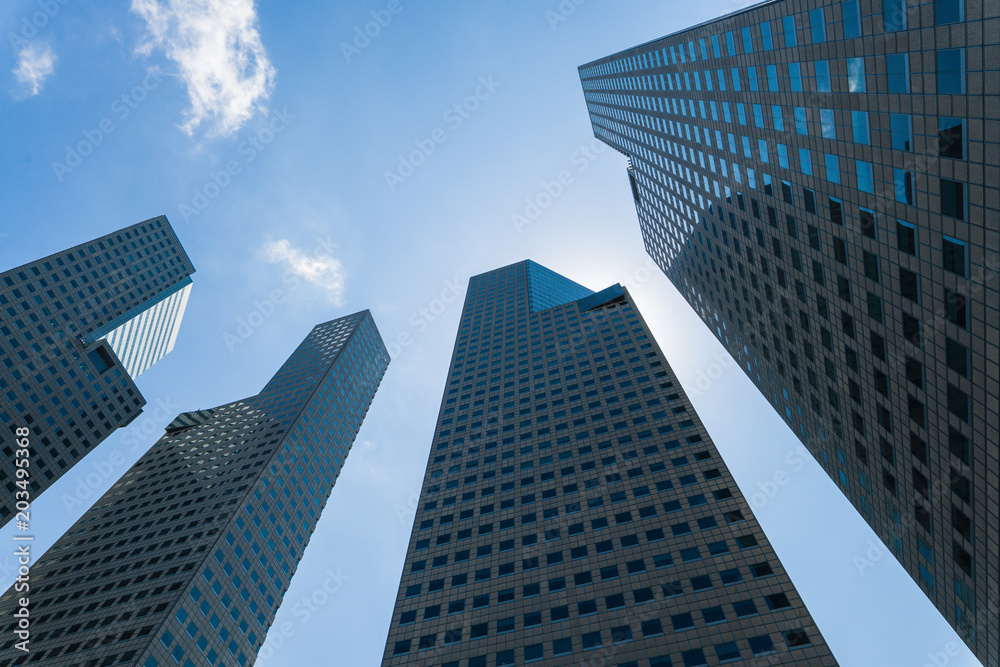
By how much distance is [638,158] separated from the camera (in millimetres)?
96125

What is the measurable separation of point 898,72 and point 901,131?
2.86 m

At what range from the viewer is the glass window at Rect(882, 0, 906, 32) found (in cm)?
2577

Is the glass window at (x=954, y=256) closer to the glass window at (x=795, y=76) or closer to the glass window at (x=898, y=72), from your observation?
the glass window at (x=898, y=72)

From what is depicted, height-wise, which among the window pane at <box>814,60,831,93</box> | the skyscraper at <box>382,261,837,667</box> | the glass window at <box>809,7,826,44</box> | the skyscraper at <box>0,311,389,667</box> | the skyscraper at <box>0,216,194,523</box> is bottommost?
the skyscraper at <box>0,311,389,667</box>

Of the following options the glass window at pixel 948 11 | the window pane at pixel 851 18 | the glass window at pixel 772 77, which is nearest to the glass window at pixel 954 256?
the glass window at pixel 948 11

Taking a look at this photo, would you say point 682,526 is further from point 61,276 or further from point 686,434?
point 61,276

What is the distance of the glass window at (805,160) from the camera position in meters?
37.5

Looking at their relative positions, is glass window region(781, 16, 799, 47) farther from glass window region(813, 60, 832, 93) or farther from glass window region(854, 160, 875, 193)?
glass window region(854, 160, 875, 193)

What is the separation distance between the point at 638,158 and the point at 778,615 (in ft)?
256

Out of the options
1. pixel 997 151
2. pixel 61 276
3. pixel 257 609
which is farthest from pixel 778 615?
pixel 61 276

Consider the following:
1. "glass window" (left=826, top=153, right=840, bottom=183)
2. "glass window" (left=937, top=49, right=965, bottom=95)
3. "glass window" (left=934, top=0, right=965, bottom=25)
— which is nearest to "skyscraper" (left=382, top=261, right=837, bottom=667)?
"glass window" (left=826, top=153, right=840, bottom=183)

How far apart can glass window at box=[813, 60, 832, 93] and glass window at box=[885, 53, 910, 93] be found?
573 centimetres

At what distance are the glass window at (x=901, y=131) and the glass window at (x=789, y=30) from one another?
448 inches

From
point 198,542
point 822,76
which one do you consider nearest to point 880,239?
point 822,76
